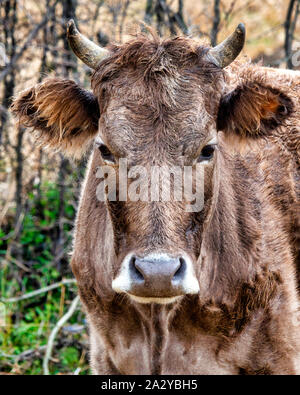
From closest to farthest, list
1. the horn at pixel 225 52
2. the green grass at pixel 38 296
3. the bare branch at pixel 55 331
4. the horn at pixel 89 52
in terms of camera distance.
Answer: the horn at pixel 225 52 → the horn at pixel 89 52 → the bare branch at pixel 55 331 → the green grass at pixel 38 296

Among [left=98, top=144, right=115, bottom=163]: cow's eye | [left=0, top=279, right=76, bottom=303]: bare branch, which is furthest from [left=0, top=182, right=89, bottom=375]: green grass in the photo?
[left=98, top=144, right=115, bottom=163]: cow's eye

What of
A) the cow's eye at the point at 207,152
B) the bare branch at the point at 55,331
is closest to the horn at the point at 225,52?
the cow's eye at the point at 207,152

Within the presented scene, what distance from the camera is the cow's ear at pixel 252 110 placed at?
4.06 meters

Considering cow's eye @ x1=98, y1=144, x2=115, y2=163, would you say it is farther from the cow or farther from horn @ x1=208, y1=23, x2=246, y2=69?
horn @ x1=208, y1=23, x2=246, y2=69

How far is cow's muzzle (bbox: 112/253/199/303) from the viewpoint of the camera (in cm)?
332

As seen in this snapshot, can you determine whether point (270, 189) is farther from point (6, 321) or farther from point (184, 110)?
point (6, 321)

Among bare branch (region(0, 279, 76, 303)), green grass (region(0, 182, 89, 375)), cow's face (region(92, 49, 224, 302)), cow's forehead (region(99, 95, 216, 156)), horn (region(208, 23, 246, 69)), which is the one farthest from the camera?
bare branch (region(0, 279, 76, 303))

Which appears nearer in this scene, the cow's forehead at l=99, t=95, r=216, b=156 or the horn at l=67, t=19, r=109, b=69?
the cow's forehead at l=99, t=95, r=216, b=156

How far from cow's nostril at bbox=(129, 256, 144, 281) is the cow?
0.07ft

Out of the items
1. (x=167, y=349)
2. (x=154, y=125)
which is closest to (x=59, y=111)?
(x=154, y=125)

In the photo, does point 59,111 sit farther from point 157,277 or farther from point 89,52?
point 157,277

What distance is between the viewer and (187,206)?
12.1 feet

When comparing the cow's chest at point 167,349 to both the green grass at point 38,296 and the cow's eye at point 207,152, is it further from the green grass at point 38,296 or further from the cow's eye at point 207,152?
the green grass at point 38,296
